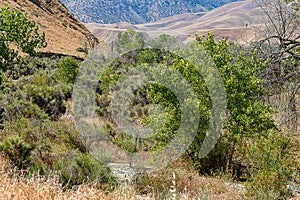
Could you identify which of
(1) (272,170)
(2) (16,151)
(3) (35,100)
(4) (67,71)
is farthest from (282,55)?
(4) (67,71)

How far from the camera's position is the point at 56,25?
56.7 meters

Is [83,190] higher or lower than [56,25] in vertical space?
lower

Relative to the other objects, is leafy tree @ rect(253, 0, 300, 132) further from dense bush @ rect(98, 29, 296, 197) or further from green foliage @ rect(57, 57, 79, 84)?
green foliage @ rect(57, 57, 79, 84)

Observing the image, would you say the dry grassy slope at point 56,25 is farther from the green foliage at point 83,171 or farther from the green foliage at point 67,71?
the green foliage at point 83,171

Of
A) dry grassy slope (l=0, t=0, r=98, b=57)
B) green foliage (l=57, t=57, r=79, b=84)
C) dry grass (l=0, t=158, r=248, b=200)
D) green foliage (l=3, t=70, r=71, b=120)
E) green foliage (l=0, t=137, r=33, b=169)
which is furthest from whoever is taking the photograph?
dry grassy slope (l=0, t=0, r=98, b=57)

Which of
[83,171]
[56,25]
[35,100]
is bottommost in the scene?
[83,171]

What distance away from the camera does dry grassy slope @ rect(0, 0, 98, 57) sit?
4889 centimetres

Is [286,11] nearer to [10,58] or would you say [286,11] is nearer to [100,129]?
[10,58]

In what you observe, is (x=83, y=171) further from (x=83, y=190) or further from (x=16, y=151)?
(x=83, y=190)

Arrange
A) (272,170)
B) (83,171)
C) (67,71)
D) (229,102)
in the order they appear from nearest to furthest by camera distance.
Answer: (272,170) → (83,171) → (229,102) → (67,71)

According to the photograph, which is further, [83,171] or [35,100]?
[35,100]

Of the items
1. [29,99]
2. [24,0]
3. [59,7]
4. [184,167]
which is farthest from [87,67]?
[59,7]

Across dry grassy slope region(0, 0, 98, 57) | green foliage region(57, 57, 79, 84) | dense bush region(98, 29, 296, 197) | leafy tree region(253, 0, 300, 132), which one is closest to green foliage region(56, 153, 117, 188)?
dense bush region(98, 29, 296, 197)

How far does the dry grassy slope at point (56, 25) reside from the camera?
4889 cm
